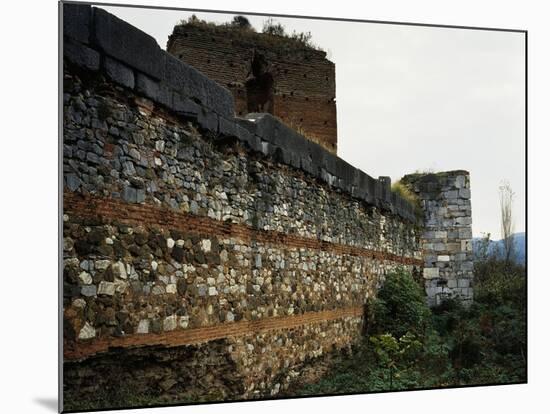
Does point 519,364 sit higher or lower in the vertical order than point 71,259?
lower

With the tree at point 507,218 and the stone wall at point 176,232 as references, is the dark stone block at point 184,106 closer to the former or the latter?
the stone wall at point 176,232

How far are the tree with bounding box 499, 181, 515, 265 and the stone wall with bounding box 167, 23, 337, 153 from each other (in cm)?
277

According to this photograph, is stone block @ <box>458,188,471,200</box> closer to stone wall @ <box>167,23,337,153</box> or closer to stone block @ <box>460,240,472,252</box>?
stone block @ <box>460,240,472,252</box>

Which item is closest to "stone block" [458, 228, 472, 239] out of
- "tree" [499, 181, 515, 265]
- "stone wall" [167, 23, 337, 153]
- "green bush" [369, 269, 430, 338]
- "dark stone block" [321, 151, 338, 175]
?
"green bush" [369, 269, 430, 338]

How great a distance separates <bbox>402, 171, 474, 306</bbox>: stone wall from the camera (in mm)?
15477

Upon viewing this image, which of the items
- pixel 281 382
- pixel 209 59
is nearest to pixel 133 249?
pixel 281 382

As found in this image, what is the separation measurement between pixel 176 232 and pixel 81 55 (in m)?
1.82

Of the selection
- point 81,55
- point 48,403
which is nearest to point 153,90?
point 81,55

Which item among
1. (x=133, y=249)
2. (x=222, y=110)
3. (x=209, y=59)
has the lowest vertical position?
(x=133, y=249)

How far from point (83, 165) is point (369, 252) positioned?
6646mm

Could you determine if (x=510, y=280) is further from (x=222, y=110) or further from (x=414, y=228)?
(x=222, y=110)

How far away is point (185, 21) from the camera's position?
10664 mm

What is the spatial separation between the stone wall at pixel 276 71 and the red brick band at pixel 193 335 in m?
3.54

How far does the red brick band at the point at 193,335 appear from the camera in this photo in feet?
20.0
